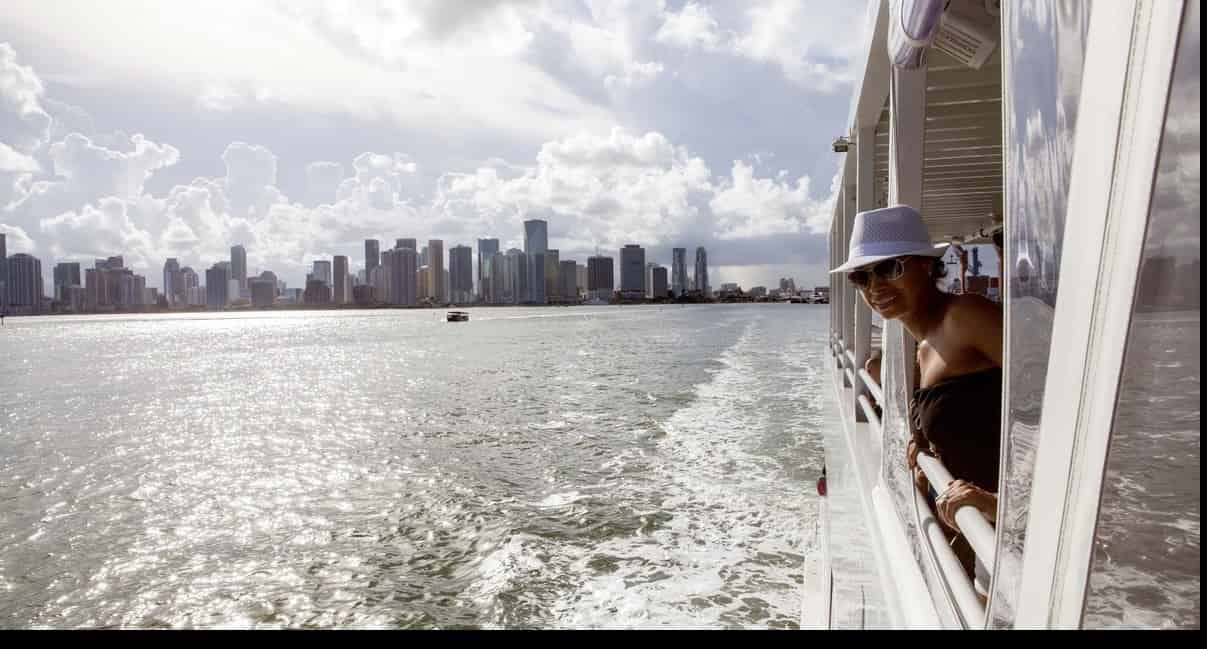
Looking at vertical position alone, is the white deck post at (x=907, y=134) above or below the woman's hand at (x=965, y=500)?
above

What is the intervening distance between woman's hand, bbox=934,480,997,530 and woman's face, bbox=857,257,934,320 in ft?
2.02

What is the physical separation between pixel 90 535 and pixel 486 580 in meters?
6.00

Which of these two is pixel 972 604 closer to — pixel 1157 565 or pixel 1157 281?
pixel 1157 565

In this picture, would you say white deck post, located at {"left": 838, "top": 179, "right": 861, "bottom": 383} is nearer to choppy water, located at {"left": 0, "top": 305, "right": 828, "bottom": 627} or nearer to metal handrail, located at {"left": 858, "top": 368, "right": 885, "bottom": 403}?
metal handrail, located at {"left": 858, "top": 368, "right": 885, "bottom": 403}

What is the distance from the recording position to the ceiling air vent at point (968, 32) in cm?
221

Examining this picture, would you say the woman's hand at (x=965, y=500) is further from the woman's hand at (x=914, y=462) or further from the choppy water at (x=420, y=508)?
the choppy water at (x=420, y=508)

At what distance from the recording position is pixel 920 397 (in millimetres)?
2469

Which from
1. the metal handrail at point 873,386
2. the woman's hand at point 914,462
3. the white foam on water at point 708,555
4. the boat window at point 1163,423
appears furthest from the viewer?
the white foam on water at point 708,555

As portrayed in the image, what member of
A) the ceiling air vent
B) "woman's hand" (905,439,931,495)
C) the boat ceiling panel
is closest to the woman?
"woman's hand" (905,439,931,495)

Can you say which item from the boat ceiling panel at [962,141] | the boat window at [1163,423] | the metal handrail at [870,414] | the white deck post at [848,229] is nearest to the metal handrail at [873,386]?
the metal handrail at [870,414]

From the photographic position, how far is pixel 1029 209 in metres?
1.44

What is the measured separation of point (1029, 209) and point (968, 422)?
103 centimetres

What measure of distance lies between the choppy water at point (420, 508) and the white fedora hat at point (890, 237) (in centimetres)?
401

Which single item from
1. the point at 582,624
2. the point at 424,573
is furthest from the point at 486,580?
the point at 582,624
